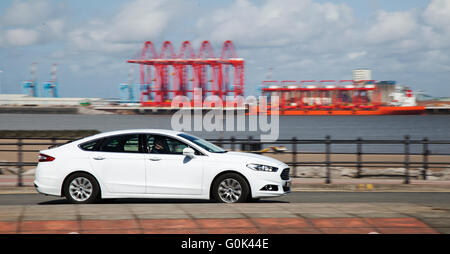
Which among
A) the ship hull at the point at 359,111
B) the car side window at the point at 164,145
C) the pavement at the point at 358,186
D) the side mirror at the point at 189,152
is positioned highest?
the ship hull at the point at 359,111

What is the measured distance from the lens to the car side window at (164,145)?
37.6ft

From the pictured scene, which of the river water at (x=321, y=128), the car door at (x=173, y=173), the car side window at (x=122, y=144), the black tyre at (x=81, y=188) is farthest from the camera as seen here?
the river water at (x=321, y=128)

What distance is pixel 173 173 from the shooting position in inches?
446

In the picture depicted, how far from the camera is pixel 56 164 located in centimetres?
1144

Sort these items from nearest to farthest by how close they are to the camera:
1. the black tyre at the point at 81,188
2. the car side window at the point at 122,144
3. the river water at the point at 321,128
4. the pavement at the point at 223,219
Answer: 1. the pavement at the point at 223,219
2. the black tyre at the point at 81,188
3. the car side window at the point at 122,144
4. the river water at the point at 321,128

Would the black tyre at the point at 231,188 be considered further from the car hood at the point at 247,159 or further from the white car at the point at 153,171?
the car hood at the point at 247,159

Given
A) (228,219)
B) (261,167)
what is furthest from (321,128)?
(228,219)

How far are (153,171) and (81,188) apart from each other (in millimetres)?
1390

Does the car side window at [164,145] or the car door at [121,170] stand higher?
the car side window at [164,145]

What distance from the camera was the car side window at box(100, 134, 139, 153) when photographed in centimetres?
1152

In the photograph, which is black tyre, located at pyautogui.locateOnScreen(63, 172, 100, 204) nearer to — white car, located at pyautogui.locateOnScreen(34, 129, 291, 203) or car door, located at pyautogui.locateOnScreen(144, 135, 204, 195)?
white car, located at pyautogui.locateOnScreen(34, 129, 291, 203)

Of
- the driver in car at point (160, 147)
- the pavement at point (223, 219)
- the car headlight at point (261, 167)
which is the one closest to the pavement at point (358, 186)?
the car headlight at point (261, 167)
